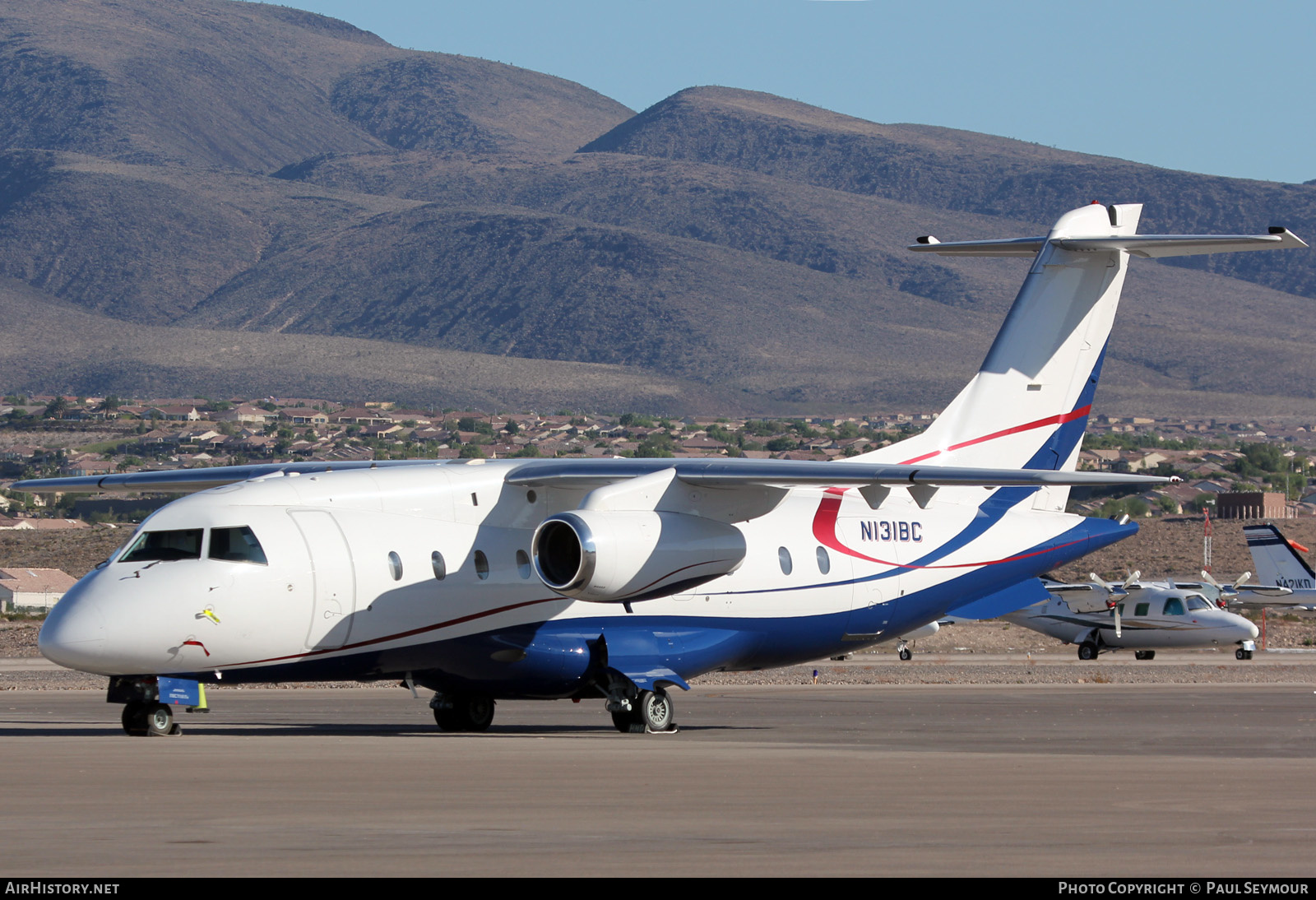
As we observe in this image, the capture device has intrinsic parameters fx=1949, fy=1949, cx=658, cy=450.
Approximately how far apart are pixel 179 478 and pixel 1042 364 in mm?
12336

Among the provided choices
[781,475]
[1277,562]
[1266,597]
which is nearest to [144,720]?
[781,475]

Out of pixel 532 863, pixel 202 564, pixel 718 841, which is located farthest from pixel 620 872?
pixel 202 564

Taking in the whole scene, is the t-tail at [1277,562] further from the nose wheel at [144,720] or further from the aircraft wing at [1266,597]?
the nose wheel at [144,720]

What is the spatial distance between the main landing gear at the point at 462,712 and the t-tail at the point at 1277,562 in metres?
A: 41.3

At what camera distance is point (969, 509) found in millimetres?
27312

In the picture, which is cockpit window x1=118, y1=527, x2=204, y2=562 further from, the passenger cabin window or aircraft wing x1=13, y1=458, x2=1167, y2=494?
the passenger cabin window

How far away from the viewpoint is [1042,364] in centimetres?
2844

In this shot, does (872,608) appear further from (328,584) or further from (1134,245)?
(328,584)

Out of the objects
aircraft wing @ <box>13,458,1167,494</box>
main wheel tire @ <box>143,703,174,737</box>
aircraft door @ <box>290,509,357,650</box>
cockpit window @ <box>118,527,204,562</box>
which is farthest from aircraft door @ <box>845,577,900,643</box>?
main wheel tire @ <box>143,703,174,737</box>

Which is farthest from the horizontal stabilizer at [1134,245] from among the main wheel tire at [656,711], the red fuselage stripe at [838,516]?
the main wheel tire at [656,711]

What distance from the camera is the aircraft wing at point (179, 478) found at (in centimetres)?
2395

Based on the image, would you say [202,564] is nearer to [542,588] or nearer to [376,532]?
[376,532]

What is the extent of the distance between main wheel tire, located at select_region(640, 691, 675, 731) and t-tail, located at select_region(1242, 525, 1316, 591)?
40575mm

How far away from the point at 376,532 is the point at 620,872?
1238cm
